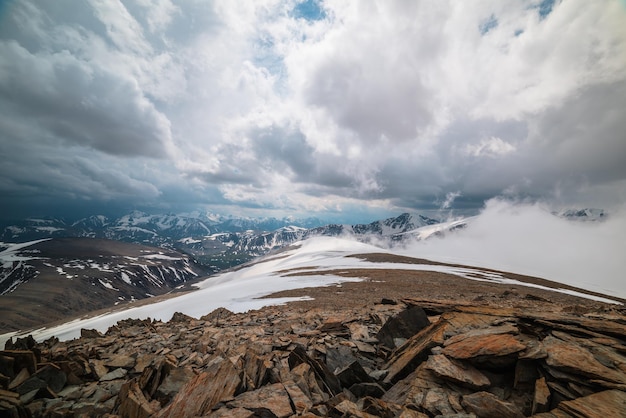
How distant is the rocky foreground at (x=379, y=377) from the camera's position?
21.4ft

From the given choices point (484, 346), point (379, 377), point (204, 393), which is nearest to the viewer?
point (204, 393)

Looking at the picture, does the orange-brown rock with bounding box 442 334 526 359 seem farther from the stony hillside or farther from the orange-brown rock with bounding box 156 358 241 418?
the orange-brown rock with bounding box 156 358 241 418

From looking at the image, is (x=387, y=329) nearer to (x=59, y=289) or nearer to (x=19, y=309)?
(x=19, y=309)

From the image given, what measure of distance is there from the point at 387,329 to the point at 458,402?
19.4ft

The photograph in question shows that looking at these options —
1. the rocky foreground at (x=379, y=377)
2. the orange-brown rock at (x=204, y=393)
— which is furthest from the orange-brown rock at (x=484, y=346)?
the orange-brown rock at (x=204, y=393)

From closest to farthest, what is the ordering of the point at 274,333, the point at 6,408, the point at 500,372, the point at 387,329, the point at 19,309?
the point at 6,408, the point at 500,372, the point at 387,329, the point at 274,333, the point at 19,309

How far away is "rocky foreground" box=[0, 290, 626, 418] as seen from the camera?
6520mm

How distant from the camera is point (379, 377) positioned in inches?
349

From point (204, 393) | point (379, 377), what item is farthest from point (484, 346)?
point (204, 393)

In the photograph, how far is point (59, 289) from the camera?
194 metres

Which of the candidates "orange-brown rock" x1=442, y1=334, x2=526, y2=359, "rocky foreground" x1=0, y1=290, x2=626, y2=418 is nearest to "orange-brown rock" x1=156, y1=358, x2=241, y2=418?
"rocky foreground" x1=0, y1=290, x2=626, y2=418

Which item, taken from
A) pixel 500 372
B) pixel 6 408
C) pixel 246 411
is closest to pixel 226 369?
pixel 246 411

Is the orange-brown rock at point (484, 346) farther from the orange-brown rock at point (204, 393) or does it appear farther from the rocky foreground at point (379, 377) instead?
the orange-brown rock at point (204, 393)

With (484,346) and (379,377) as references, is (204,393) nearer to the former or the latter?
(379,377)
